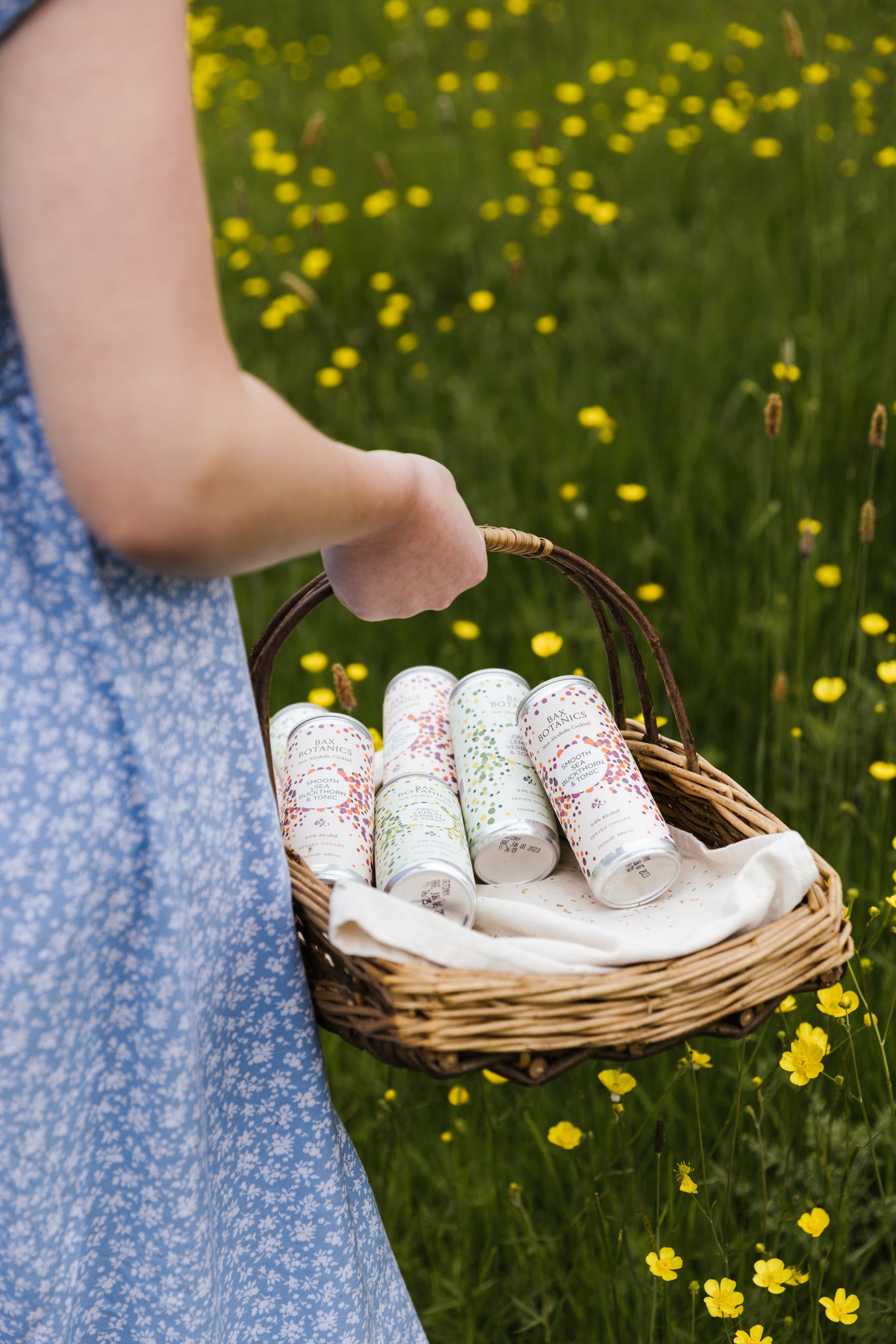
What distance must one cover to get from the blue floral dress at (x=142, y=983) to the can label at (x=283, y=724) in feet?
1.07

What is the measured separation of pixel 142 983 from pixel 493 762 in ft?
1.32

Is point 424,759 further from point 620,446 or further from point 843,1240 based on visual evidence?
point 620,446

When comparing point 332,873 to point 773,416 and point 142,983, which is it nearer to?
point 142,983

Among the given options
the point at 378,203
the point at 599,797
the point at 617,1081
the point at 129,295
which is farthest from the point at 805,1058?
the point at 378,203

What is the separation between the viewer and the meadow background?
124 cm

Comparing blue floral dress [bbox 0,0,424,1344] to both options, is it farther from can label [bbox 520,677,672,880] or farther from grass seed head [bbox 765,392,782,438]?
grass seed head [bbox 765,392,782,438]

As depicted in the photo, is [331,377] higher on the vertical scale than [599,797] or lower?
lower

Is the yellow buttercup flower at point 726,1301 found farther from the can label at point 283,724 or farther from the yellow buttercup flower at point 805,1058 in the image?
the can label at point 283,724

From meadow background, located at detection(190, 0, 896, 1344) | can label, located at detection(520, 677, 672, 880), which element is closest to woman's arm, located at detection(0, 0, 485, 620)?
can label, located at detection(520, 677, 672, 880)

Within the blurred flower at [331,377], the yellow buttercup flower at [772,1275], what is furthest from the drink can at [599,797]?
the blurred flower at [331,377]

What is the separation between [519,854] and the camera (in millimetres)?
1000

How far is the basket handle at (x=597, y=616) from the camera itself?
3.11ft

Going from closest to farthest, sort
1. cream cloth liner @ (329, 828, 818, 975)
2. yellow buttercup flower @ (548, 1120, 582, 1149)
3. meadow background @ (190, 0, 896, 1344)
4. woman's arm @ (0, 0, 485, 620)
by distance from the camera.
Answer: woman's arm @ (0, 0, 485, 620)
cream cloth liner @ (329, 828, 818, 975)
yellow buttercup flower @ (548, 1120, 582, 1149)
meadow background @ (190, 0, 896, 1344)

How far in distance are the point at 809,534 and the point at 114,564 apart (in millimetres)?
1035
